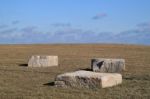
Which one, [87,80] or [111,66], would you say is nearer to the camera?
[87,80]

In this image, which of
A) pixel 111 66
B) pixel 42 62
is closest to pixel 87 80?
pixel 111 66

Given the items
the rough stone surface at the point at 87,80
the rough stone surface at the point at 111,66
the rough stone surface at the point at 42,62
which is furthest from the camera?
the rough stone surface at the point at 42,62

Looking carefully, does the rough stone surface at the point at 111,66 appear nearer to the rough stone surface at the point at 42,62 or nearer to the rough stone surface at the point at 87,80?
the rough stone surface at the point at 42,62

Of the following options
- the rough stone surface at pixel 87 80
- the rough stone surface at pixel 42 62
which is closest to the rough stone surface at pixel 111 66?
the rough stone surface at pixel 42 62

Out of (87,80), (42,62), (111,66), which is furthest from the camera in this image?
(42,62)

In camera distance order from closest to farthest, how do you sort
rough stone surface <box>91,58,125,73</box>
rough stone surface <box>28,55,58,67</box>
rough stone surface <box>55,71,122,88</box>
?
rough stone surface <box>55,71,122,88</box> → rough stone surface <box>91,58,125,73</box> → rough stone surface <box>28,55,58,67</box>

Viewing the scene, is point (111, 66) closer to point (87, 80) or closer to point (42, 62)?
point (42, 62)

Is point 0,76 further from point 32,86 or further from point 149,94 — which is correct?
point 149,94

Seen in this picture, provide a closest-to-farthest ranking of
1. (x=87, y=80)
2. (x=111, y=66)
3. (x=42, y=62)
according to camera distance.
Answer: (x=87, y=80) < (x=111, y=66) < (x=42, y=62)

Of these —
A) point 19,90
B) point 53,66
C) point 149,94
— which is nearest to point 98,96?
point 149,94

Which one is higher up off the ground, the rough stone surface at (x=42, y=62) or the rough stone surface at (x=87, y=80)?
the rough stone surface at (x=42, y=62)

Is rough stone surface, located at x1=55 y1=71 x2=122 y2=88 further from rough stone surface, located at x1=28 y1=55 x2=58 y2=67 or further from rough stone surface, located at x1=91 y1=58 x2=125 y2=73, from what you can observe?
rough stone surface, located at x1=28 y1=55 x2=58 y2=67

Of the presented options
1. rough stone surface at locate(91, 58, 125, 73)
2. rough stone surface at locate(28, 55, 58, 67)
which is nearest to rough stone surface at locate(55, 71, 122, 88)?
rough stone surface at locate(91, 58, 125, 73)

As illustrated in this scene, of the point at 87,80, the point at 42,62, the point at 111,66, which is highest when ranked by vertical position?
the point at 42,62
